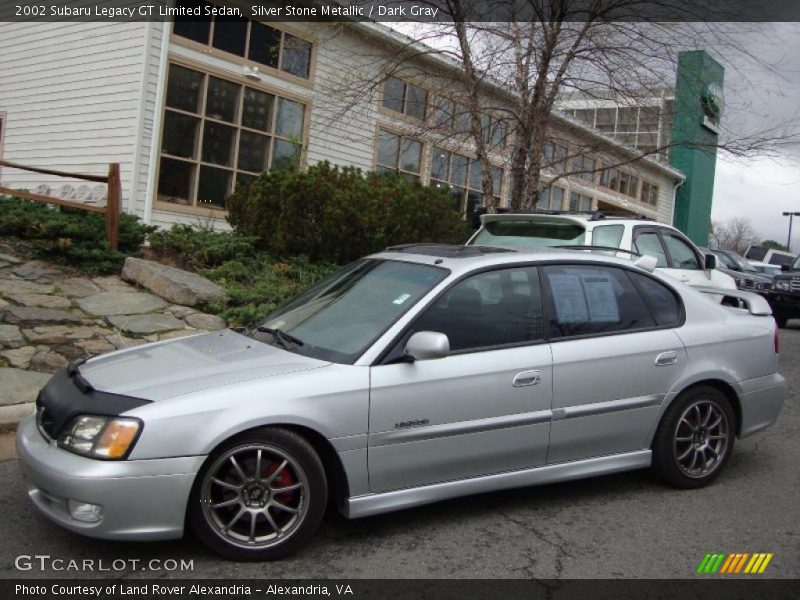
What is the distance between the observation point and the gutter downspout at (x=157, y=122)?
1121 cm

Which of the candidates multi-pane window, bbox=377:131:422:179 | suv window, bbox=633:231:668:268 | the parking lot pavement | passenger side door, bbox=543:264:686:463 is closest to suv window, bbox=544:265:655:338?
passenger side door, bbox=543:264:686:463

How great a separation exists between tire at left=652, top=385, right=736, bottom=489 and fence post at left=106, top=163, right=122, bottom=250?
7.17 m

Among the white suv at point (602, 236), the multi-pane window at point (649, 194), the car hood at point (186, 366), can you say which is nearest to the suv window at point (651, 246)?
the white suv at point (602, 236)

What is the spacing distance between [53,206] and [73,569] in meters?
8.32

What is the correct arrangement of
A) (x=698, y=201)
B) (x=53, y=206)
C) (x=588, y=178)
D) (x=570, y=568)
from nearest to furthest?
(x=570, y=568), (x=53, y=206), (x=588, y=178), (x=698, y=201)

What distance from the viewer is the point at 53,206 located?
1043 centimetres

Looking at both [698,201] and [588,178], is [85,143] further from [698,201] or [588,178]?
[698,201]

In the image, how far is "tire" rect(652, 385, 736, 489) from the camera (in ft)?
15.0

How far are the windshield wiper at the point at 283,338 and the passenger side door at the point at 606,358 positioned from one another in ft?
4.80

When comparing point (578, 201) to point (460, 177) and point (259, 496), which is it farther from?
point (259, 496)

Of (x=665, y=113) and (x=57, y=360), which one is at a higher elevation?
(x=665, y=113)

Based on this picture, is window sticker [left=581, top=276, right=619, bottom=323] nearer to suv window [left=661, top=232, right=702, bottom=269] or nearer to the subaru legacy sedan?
the subaru legacy sedan

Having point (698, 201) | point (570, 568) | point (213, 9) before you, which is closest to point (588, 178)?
point (698, 201)

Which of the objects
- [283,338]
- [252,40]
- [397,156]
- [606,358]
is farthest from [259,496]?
[397,156]
